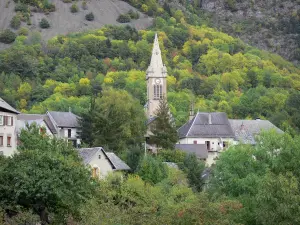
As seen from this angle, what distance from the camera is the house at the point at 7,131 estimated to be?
233ft

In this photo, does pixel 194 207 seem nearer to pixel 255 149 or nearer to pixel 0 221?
pixel 0 221

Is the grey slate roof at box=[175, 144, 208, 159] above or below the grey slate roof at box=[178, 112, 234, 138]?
below

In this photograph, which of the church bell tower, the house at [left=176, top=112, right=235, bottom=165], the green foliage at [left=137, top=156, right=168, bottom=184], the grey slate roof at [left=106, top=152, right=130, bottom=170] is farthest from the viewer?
the church bell tower

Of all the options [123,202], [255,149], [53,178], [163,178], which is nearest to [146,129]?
[163,178]

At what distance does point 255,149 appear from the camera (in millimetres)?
70062

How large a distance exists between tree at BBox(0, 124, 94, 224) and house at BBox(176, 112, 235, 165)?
2280 inches

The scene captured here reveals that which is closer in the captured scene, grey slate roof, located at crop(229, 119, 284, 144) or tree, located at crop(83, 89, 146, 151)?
Result: tree, located at crop(83, 89, 146, 151)

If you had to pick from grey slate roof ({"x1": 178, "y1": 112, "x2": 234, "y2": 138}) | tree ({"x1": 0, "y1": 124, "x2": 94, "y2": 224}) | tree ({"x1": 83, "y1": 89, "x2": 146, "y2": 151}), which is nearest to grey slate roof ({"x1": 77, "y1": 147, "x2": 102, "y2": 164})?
tree ({"x1": 83, "y1": 89, "x2": 146, "y2": 151})

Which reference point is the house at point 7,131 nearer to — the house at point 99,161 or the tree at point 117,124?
the house at point 99,161

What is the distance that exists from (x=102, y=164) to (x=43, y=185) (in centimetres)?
2246

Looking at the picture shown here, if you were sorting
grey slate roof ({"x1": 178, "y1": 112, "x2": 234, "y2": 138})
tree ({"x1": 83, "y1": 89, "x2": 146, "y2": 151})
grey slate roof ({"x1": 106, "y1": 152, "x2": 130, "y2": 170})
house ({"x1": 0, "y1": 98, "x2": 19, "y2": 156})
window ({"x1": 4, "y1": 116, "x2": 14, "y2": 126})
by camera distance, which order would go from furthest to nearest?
1. grey slate roof ({"x1": 178, "y1": 112, "x2": 234, "y2": 138})
2. tree ({"x1": 83, "y1": 89, "x2": 146, "y2": 151})
3. grey slate roof ({"x1": 106, "y1": 152, "x2": 130, "y2": 170})
4. window ({"x1": 4, "y1": 116, "x2": 14, "y2": 126})
5. house ({"x1": 0, "y1": 98, "x2": 19, "y2": 156})

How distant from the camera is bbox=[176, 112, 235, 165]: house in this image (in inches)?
4564

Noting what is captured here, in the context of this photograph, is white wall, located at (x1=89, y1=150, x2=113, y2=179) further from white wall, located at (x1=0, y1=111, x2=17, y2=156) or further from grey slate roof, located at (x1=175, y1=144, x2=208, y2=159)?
grey slate roof, located at (x1=175, y1=144, x2=208, y2=159)

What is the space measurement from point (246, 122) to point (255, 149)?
171 feet
